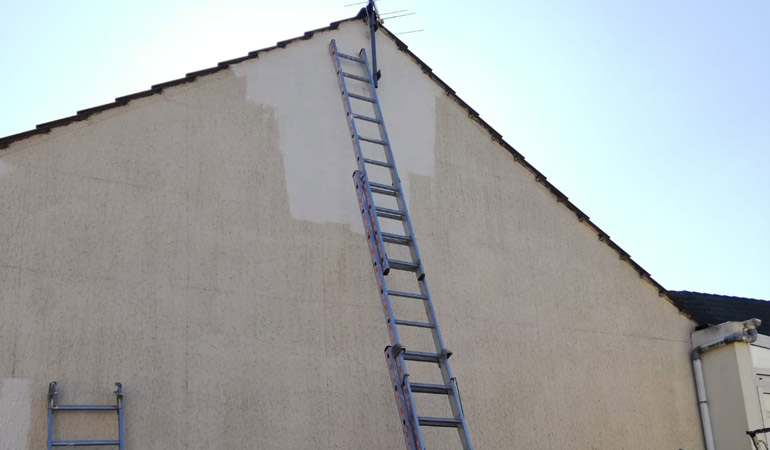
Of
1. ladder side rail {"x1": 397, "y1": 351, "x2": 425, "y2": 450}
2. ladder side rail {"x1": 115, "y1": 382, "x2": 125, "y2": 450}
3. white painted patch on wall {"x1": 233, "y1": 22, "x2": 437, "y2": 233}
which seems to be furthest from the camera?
white painted patch on wall {"x1": 233, "y1": 22, "x2": 437, "y2": 233}

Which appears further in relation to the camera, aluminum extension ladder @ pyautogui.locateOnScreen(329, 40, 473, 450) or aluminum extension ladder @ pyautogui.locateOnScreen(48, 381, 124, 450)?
aluminum extension ladder @ pyautogui.locateOnScreen(48, 381, 124, 450)

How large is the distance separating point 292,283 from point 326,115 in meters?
2.06

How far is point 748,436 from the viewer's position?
10.8 meters

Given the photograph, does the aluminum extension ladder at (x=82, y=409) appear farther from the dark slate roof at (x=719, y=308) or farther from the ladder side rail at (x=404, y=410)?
the dark slate roof at (x=719, y=308)

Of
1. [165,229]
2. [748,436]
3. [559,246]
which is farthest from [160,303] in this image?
[748,436]

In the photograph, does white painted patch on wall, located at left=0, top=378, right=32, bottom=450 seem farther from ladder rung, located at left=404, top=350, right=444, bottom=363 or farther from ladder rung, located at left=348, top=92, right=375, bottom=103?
ladder rung, located at left=348, top=92, right=375, bottom=103

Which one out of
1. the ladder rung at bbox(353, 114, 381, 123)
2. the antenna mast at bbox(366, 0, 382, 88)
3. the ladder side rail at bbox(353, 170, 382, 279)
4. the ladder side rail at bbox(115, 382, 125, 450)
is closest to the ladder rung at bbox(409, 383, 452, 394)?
the ladder side rail at bbox(353, 170, 382, 279)

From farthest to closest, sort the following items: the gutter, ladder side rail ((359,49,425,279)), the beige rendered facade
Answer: the gutter, ladder side rail ((359,49,425,279)), the beige rendered facade

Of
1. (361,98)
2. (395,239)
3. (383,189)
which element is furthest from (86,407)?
(361,98)

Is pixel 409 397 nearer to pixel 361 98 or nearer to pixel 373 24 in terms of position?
pixel 361 98

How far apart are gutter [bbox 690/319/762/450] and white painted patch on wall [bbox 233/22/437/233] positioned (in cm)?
393

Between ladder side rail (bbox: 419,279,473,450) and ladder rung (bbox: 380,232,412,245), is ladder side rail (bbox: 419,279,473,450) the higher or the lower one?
the lower one

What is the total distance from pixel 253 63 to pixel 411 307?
9.93 feet

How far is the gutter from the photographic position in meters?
11.1
